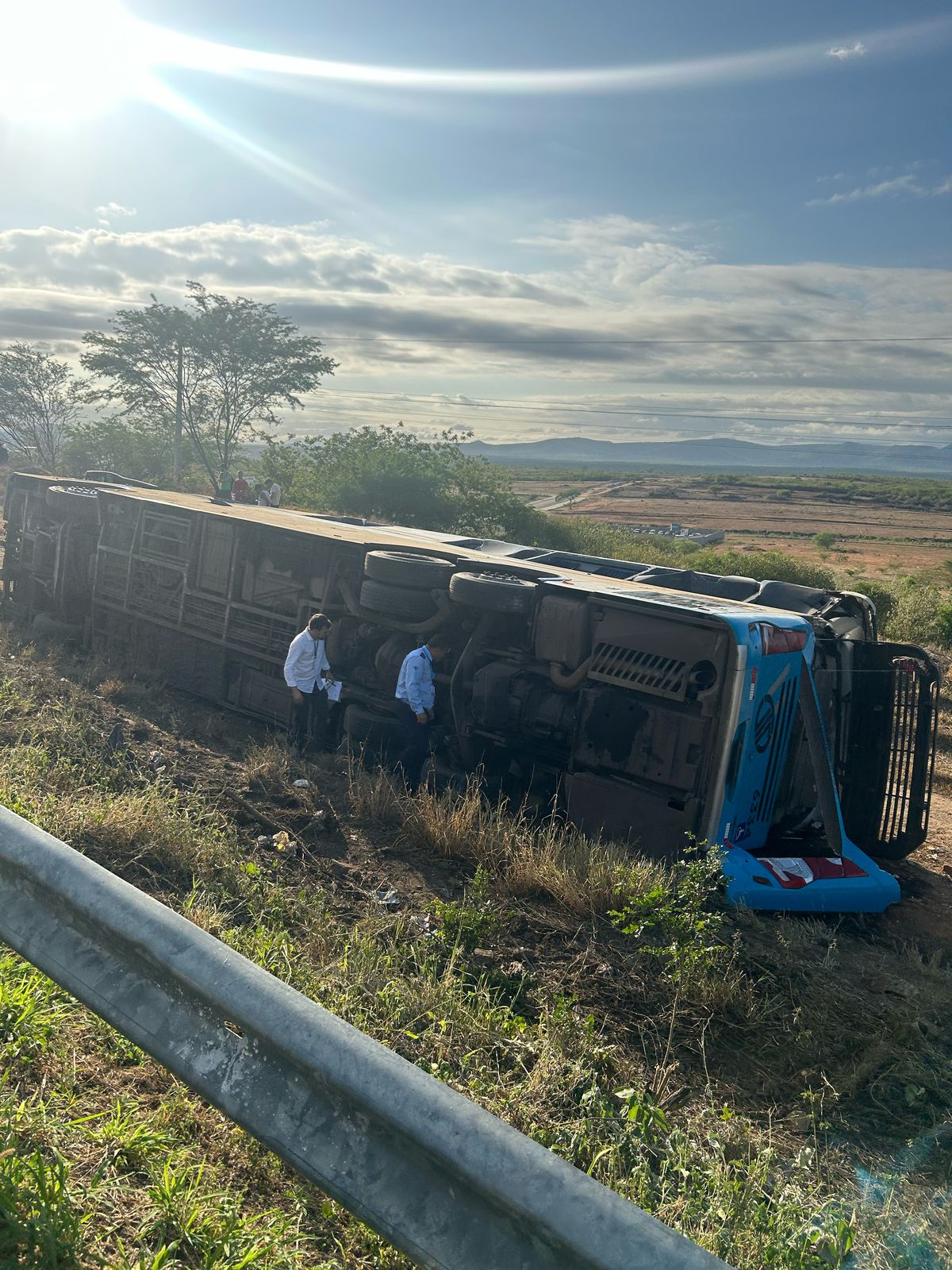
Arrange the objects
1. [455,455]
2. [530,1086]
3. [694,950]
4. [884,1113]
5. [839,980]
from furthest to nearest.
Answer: [455,455]
[839,980]
[694,950]
[884,1113]
[530,1086]

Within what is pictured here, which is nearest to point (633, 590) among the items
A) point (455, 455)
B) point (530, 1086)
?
point (530, 1086)

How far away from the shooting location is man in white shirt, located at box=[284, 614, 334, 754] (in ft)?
26.4

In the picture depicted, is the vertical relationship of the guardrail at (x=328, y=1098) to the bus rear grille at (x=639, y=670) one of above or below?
above

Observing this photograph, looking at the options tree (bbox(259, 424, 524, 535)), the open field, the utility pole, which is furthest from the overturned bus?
the open field

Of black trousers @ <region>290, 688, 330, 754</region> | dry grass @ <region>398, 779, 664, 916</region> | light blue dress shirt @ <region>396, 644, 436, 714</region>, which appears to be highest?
light blue dress shirt @ <region>396, 644, 436, 714</region>

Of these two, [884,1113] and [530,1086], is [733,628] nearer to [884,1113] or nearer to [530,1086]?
[884,1113]

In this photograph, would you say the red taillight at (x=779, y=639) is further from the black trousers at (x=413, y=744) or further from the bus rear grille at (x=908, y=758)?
the black trousers at (x=413, y=744)

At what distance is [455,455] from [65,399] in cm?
2203

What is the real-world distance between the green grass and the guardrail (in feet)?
1.40

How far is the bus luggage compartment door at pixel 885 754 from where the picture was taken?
684 cm

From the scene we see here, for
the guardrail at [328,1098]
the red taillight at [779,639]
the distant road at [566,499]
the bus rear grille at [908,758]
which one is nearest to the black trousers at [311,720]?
the red taillight at [779,639]

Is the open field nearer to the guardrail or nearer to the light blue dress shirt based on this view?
the light blue dress shirt

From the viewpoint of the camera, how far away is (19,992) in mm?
2816

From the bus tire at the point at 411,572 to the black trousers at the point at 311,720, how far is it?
131cm
